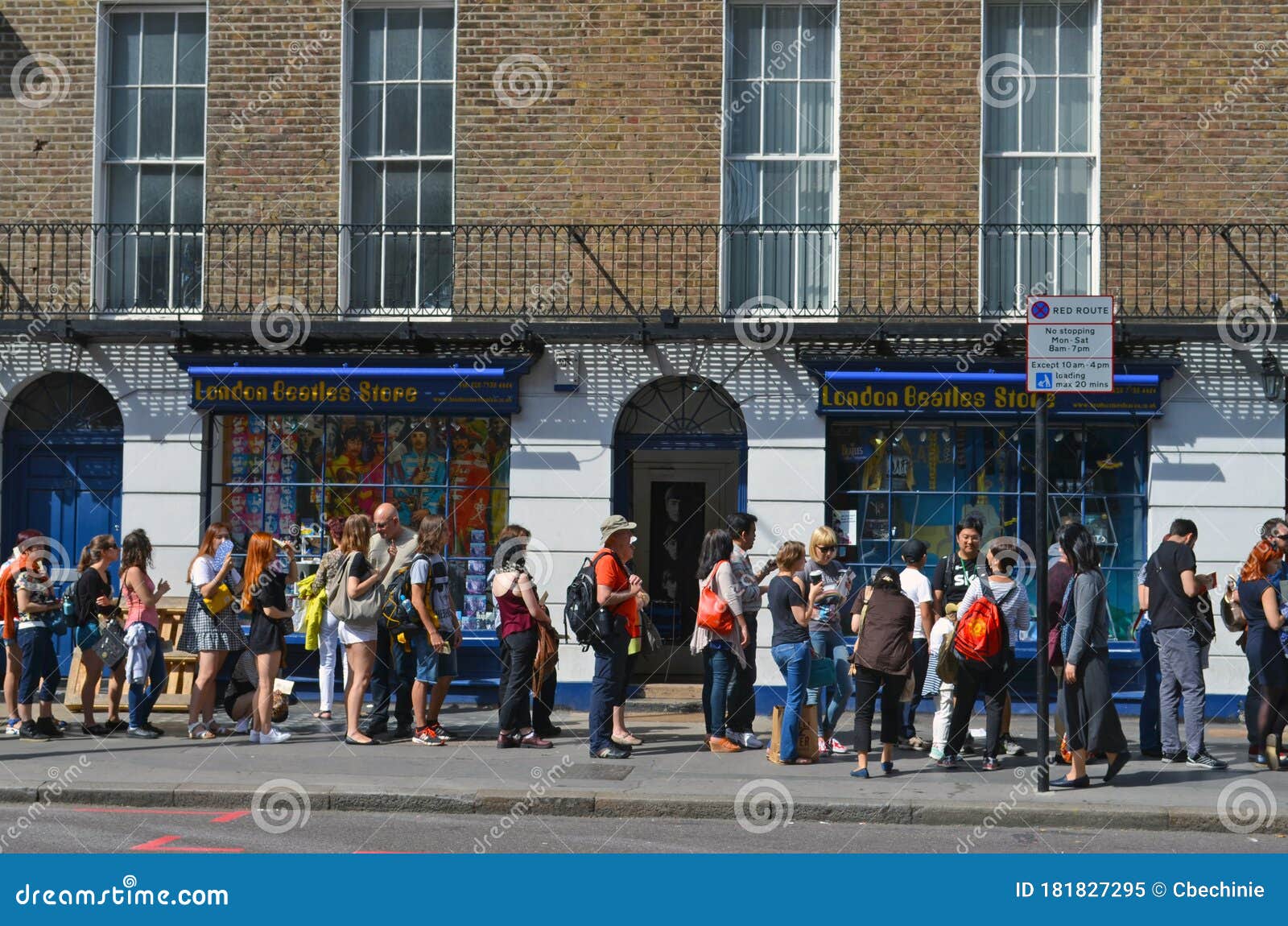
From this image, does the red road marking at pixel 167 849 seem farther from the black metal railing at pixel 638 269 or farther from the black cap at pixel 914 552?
the black metal railing at pixel 638 269

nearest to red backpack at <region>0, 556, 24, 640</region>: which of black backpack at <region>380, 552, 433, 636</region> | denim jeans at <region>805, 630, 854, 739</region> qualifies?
black backpack at <region>380, 552, 433, 636</region>

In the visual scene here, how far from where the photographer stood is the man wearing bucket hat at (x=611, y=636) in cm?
1102

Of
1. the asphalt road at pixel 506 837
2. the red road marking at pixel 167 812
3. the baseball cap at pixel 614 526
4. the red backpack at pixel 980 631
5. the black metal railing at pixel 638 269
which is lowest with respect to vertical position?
the red road marking at pixel 167 812

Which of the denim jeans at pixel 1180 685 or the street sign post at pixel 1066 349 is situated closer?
the street sign post at pixel 1066 349

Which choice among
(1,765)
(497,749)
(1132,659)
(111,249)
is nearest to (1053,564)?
(1132,659)

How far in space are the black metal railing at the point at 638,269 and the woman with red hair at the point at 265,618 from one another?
11.5 feet

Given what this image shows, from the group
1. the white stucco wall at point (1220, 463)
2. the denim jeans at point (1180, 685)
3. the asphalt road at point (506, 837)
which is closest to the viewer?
the asphalt road at point (506, 837)

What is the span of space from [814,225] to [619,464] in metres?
2.98

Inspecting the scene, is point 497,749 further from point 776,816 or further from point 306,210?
point 306,210

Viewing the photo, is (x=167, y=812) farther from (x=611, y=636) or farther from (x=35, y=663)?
(x=611, y=636)

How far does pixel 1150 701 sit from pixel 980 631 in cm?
187

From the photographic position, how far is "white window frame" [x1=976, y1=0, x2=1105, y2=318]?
45.4 feet

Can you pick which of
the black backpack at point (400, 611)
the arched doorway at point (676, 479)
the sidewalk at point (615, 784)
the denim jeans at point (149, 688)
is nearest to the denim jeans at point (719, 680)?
the sidewalk at point (615, 784)

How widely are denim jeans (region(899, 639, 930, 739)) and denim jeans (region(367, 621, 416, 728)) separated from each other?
4.01 m
